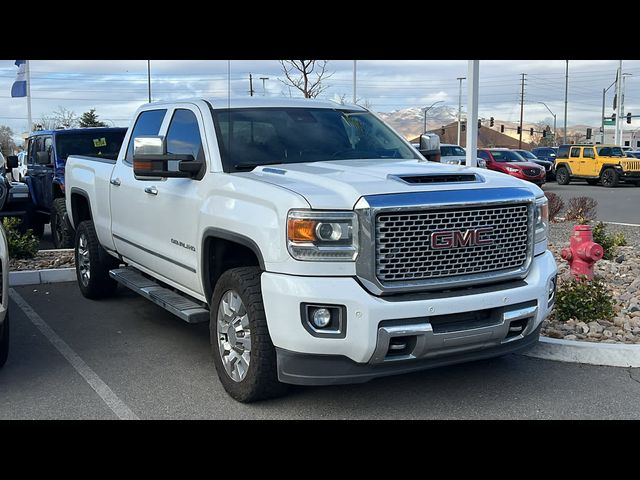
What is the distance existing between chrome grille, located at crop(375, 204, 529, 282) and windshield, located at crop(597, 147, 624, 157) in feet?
94.2

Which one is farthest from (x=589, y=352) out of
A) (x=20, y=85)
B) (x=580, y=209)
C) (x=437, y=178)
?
(x=20, y=85)

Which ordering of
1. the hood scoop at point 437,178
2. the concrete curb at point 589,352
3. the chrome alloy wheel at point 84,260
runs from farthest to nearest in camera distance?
the chrome alloy wheel at point 84,260, the concrete curb at point 589,352, the hood scoop at point 437,178

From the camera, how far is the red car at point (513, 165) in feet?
92.6

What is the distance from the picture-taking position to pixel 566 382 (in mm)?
5160

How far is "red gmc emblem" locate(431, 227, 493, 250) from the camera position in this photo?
4.36 m

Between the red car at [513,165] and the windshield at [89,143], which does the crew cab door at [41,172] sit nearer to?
the windshield at [89,143]

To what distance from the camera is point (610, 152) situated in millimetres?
31156

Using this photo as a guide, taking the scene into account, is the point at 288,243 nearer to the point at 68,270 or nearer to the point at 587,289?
the point at 587,289

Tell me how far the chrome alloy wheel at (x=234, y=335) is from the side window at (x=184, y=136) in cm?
122

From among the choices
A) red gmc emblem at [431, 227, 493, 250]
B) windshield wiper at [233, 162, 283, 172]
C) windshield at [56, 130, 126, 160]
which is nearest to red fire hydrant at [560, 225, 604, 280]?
red gmc emblem at [431, 227, 493, 250]

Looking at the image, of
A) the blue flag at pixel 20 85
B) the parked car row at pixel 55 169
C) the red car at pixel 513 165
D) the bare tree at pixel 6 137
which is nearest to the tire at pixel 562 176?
the red car at pixel 513 165

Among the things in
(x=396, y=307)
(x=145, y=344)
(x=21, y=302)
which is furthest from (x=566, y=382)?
(x=21, y=302)
